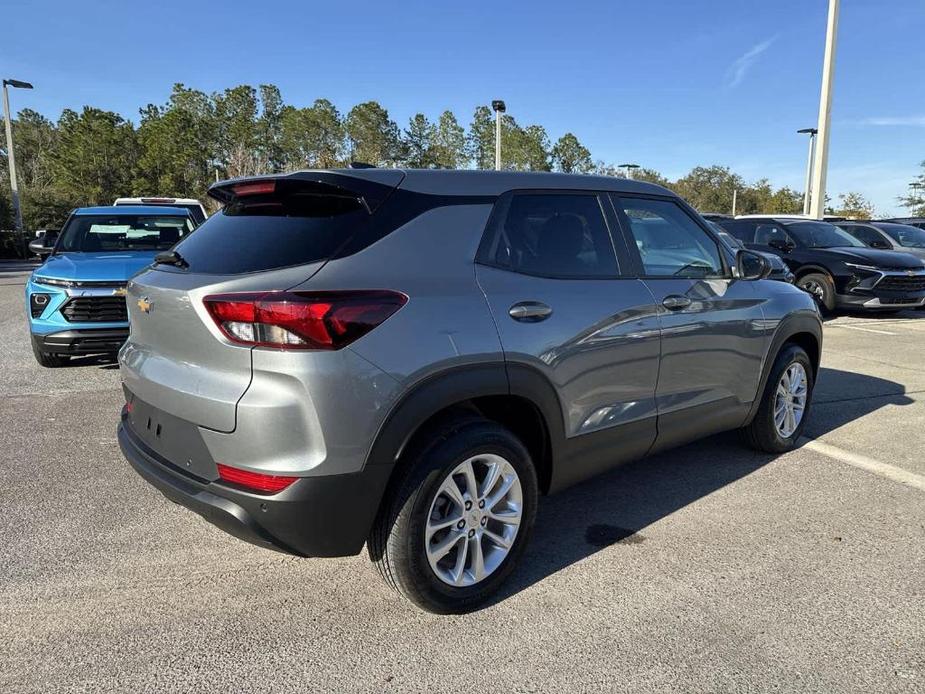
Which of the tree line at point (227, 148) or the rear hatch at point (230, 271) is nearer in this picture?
the rear hatch at point (230, 271)

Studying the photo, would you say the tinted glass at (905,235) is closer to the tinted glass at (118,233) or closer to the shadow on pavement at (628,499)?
the shadow on pavement at (628,499)

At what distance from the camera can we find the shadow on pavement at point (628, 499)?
3265 millimetres

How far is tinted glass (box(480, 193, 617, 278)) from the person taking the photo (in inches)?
116

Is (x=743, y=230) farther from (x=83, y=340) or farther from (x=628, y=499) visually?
(x=83, y=340)

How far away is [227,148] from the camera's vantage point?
50.6 meters

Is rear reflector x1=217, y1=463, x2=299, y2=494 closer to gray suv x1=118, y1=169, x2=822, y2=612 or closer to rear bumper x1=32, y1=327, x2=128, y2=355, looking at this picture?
gray suv x1=118, y1=169, x2=822, y2=612

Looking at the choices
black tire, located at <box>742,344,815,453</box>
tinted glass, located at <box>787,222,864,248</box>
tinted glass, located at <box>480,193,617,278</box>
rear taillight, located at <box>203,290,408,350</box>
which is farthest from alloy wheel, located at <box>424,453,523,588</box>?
tinted glass, located at <box>787,222,864,248</box>

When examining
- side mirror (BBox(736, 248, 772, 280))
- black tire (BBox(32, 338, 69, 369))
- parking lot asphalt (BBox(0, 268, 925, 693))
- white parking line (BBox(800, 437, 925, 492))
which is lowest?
parking lot asphalt (BBox(0, 268, 925, 693))

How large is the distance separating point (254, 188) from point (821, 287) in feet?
38.0

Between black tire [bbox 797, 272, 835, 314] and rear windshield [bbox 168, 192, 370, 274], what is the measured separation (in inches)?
432

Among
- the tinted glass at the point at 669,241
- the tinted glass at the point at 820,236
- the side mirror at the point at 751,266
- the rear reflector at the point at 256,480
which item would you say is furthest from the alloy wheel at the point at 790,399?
the tinted glass at the point at 820,236

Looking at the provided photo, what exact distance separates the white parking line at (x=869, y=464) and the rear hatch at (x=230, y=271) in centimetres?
365

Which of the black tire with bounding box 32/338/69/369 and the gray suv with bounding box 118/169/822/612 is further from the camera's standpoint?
the black tire with bounding box 32/338/69/369

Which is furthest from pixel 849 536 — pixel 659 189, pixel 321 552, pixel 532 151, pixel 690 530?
pixel 532 151
